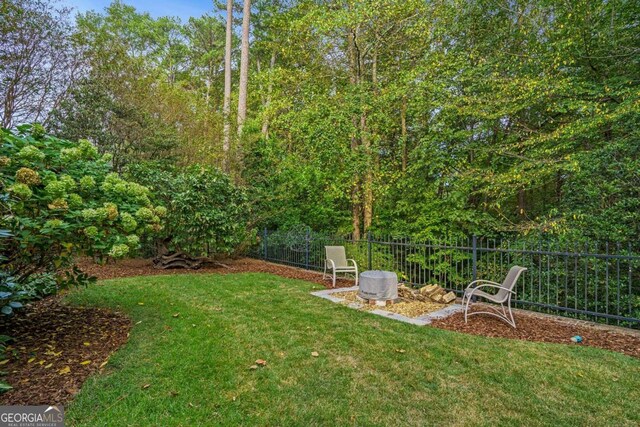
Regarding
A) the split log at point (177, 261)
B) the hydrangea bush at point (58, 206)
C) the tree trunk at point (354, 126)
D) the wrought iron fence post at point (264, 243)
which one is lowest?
the split log at point (177, 261)

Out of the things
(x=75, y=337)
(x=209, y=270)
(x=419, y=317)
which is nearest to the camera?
(x=75, y=337)

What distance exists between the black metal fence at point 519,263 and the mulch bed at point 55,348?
4.95 m

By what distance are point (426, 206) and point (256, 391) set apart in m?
7.20

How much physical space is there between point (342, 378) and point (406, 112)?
315 inches

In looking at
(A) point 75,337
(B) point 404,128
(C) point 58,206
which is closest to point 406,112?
(B) point 404,128

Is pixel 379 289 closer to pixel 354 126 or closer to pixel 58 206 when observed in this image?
pixel 58 206

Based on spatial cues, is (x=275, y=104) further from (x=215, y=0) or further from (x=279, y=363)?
(x=215, y=0)

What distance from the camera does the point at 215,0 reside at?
1712 centimetres

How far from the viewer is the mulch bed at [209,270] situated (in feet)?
23.9

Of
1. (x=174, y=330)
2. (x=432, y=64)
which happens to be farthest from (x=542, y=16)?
(x=174, y=330)

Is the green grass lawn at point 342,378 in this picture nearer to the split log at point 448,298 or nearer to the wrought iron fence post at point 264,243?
the split log at point 448,298

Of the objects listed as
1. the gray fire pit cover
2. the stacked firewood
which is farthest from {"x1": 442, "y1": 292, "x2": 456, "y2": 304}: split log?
the gray fire pit cover

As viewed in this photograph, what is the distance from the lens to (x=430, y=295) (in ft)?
18.1

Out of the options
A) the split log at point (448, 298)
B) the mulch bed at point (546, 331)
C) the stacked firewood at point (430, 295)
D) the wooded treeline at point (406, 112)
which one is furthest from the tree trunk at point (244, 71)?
the mulch bed at point (546, 331)
